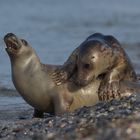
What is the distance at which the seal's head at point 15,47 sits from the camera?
26.2ft

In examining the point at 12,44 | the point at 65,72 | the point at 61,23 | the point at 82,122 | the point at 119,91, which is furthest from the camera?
the point at 61,23

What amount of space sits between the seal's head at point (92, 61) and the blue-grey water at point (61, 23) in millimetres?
2493

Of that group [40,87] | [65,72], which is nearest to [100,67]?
[65,72]

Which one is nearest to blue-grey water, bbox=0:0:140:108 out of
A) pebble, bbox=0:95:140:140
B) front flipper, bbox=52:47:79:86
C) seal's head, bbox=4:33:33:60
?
front flipper, bbox=52:47:79:86

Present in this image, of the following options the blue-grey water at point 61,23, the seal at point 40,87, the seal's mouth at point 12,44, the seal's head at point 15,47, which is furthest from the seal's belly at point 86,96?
the blue-grey water at point 61,23

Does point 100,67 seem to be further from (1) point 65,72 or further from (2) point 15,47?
(2) point 15,47

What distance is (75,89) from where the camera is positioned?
27.2 feet

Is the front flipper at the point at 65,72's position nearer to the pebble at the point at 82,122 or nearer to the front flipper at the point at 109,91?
the front flipper at the point at 109,91

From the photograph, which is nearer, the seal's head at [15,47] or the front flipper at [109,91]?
the seal's head at [15,47]

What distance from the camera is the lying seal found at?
827cm

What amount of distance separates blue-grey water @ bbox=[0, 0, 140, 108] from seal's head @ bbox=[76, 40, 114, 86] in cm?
249

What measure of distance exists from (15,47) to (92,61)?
93 cm

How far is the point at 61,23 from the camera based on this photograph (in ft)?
64.6

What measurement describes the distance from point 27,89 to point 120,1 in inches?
718
